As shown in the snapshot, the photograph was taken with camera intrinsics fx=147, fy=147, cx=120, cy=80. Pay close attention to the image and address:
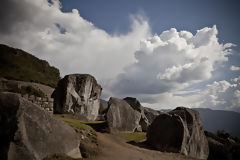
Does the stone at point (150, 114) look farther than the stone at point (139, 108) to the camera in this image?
Yes

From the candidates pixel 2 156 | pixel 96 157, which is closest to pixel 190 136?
pixel 96 157

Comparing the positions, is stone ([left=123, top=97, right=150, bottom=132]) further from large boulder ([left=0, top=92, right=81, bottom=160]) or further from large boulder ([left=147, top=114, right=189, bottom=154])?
large boulder ([left=0, top=92, right=81, bottom=160])

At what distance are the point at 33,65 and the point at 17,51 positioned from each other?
6451mm

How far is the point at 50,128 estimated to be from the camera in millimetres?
7730

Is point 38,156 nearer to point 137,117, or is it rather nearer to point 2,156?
point 2,156

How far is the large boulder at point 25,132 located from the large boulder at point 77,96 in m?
14.0

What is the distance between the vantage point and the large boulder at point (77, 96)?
70.1 ft

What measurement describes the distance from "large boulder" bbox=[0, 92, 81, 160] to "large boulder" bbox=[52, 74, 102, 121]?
1396 centimetres

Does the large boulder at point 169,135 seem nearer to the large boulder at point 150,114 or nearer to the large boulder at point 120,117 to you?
the large boulder at point 120,117

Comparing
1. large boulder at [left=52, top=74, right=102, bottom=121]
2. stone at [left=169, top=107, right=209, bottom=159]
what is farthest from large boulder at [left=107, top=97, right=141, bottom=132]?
large boulder at [left=52, top=74, right=102, bottom=121]

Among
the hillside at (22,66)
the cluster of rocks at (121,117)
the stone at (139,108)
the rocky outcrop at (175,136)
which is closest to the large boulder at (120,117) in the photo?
the cluster of rocks at (121,117)

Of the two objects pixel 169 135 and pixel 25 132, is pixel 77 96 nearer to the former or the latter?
pixel 169 135

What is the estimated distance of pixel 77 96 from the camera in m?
22.6

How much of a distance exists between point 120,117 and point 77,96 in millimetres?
8331
